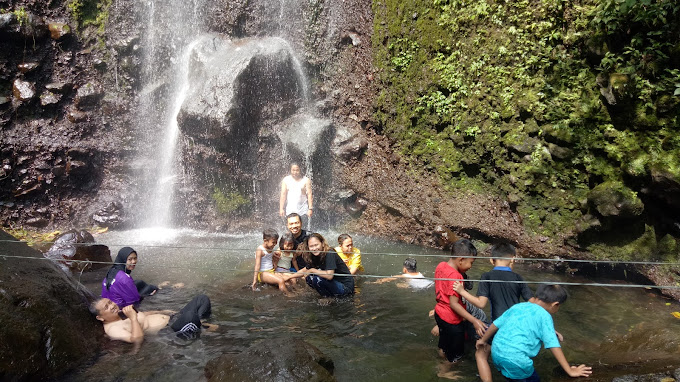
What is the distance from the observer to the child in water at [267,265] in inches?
260

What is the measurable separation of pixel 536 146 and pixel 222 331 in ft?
20.2

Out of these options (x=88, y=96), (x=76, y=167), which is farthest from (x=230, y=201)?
(x=88, y=96)

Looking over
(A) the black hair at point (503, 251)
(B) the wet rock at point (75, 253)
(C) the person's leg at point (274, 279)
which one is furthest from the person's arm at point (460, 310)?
(B) the wet rock at point (75, 253)

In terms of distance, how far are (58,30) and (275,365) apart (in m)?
13.3

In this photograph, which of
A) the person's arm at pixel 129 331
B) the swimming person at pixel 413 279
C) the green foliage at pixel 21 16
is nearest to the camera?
the person's arm at pixel 129 331

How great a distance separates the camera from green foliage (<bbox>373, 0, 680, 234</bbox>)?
612 cm

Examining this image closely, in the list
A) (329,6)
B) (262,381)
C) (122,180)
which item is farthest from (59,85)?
(262,381)

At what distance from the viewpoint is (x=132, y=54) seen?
1304cm

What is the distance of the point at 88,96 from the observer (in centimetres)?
1249

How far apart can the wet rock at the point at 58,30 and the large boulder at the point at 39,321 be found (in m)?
9.96

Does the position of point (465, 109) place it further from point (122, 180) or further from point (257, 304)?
point (122, 180)

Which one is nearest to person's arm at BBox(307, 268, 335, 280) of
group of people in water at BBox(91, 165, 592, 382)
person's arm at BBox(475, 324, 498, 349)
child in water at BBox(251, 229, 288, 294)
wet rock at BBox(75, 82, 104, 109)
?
group of people in water at BBox(91, 165, 592, 382)

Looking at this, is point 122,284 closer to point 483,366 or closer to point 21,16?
point 483,366

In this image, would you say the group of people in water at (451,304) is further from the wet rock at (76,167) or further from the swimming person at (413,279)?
the wet rock at (76,167)
